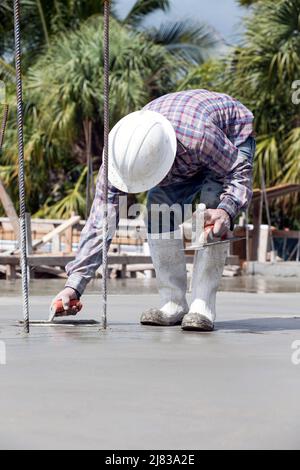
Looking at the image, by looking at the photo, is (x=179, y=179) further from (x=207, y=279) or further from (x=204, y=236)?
(x=207, y=279)

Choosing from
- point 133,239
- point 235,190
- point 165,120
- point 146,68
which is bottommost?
point 133,239

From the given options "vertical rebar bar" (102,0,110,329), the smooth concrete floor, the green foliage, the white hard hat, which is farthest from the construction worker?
the green foliage

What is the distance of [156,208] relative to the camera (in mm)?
6293

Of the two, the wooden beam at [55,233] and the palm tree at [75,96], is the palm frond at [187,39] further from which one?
the wooden beam at [55,233]

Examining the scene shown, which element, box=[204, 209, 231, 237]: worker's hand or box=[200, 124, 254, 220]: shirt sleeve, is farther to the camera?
box=[200, 124, 254, 220]: shirt sleeve

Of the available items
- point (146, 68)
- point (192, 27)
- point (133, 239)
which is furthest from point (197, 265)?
point (192, 27)

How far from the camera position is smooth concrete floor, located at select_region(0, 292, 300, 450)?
3023mm

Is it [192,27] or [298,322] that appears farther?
[192,27]

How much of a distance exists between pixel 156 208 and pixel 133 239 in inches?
502

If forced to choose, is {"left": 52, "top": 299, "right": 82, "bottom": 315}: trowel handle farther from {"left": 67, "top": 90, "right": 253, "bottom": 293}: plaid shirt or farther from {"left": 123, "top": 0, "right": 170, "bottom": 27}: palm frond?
{"left": 123, "top": 0, "right": 170, "bottom": 27}: palm frond

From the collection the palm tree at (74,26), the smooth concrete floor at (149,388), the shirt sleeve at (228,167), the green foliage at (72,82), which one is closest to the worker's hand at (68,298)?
the smooth concrete floor at (149,388)

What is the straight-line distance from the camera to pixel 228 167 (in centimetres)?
599

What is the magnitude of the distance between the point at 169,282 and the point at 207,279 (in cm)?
34
